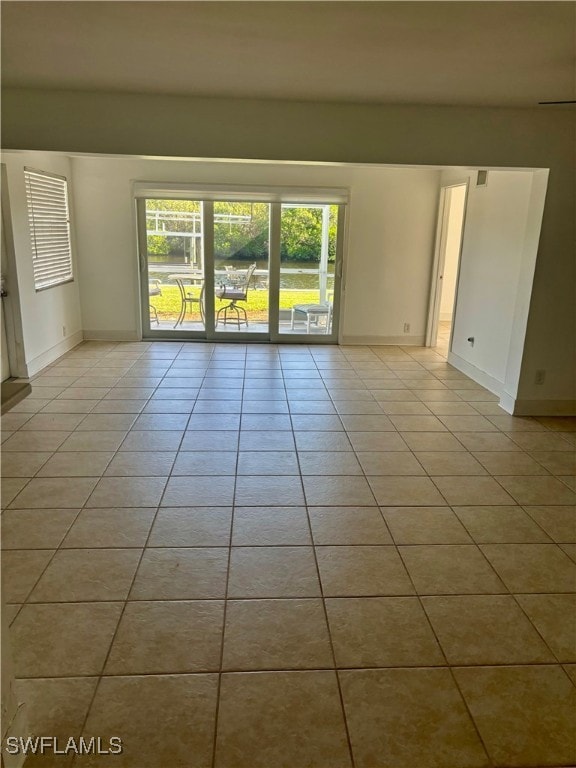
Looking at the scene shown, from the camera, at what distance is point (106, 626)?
1.97 metres

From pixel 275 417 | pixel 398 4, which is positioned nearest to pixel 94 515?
pixel 275 417

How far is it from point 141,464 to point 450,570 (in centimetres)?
200

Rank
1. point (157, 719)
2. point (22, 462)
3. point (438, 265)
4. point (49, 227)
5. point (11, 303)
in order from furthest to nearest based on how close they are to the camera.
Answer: point (438, 265) → point (49, 227) → point (11, 303) → point (22, 462) → point (157, 719)

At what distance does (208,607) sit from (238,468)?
126 cm

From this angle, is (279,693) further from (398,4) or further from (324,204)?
(324,204)

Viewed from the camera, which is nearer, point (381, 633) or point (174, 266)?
point (381, 633)

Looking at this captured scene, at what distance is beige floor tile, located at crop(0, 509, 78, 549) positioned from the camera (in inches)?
96.7

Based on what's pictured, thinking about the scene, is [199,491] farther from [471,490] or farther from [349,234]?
[349,234]

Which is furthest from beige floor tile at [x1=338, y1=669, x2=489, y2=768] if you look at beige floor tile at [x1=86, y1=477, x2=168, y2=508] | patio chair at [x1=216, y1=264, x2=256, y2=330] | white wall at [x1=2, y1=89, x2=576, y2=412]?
patio chair at [x1=216, y1=264, x2=256, y2=330]

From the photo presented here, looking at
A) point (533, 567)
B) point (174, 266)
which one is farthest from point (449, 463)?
point (174, 266)

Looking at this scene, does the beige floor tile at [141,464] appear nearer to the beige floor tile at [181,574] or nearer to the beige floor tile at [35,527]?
the beige floor tile at [35,527]

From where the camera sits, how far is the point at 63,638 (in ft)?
6.26

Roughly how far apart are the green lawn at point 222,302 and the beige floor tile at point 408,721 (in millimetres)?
5540

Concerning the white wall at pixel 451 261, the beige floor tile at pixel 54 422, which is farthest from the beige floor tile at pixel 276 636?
the white wall at pixel 451 261
